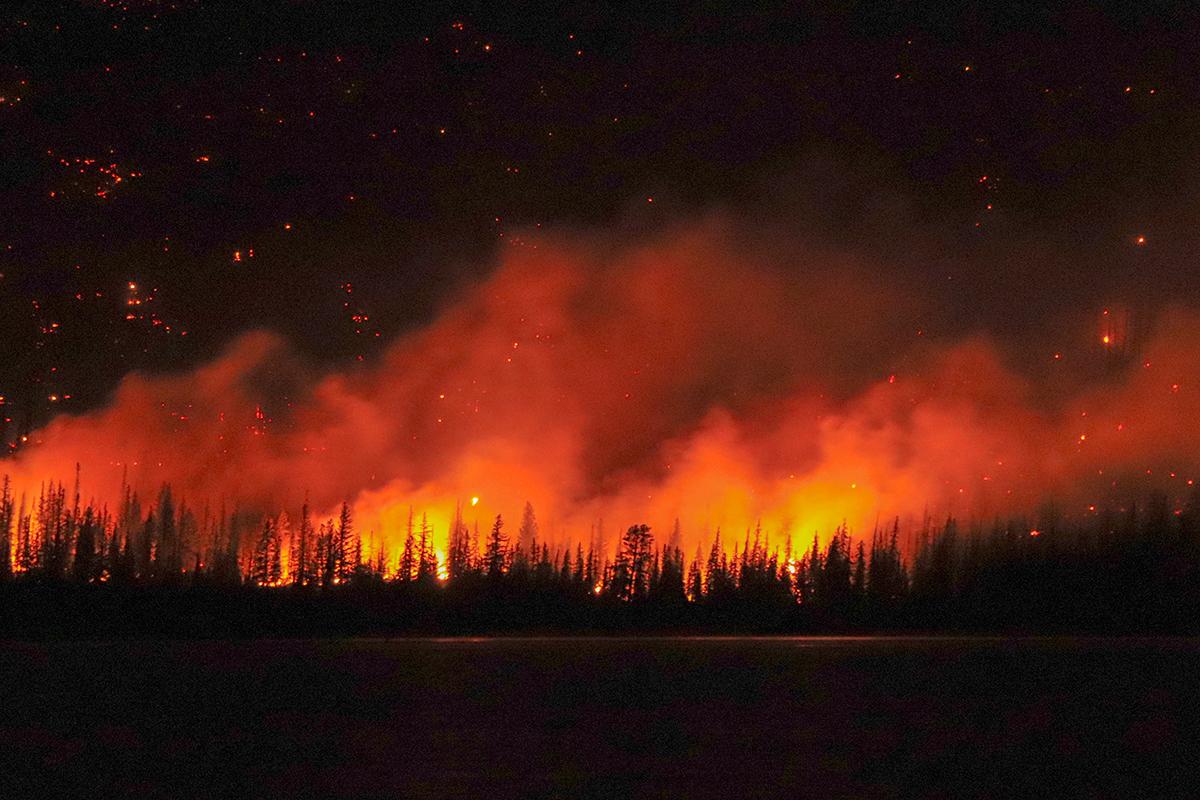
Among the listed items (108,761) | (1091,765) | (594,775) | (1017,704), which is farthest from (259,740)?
(1017,704)

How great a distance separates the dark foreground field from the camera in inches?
346

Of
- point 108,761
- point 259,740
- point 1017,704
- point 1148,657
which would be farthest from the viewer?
point 1148,657

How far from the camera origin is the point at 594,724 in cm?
1124

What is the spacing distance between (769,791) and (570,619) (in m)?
15.5

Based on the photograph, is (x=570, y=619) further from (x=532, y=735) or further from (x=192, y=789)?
(x=192, y=789)

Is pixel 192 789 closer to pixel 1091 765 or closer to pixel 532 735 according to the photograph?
pixel 532 735

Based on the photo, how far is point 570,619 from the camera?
2380 cm

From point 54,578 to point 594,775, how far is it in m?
18.7

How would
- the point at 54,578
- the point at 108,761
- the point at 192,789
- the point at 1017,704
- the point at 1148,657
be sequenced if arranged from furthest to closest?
the point at 54,578 → the point at 1148,657 → the point at 1017,704 → the point at 108,761 → the point at 192,789

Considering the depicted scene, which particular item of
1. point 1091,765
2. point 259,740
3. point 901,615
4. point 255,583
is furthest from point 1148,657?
point 255,583

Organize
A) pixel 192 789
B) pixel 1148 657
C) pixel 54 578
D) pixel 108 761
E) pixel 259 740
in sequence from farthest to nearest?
1. pixel 54 578
2. pixel 1148 657
3. pixel 259 740
4. pixel 108 761
5. pixel 192 789

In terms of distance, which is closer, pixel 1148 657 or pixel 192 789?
pixel 192 789

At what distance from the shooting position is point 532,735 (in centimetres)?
1063

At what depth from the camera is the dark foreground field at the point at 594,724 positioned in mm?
8781
